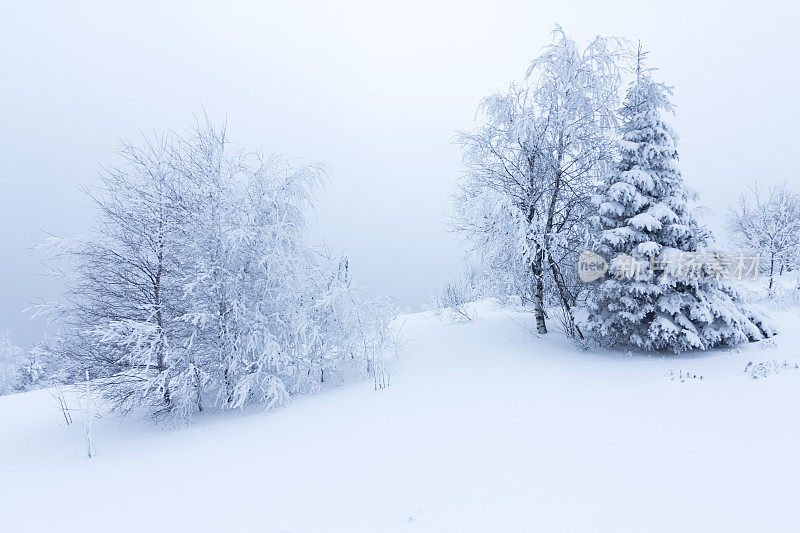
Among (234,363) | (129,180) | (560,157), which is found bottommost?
(234,363)

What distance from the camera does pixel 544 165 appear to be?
10.9 m

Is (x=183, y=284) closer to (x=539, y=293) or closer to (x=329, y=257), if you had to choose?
(x=329, y=257)

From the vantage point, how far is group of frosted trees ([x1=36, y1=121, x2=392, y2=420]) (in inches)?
285

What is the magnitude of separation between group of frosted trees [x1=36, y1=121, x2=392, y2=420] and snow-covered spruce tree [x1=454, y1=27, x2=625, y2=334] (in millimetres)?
A: 5875

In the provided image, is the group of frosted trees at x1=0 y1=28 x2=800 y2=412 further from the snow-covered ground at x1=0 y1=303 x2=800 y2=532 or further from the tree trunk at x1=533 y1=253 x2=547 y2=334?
the snow-covered ground at x1=0 y1=303 x2=800 y2=532

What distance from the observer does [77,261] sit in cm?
741

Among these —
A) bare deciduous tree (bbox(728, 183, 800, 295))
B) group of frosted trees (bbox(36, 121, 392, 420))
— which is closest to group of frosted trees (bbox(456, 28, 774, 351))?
group of frosted trees (bbox(36, 121, 392, 420))

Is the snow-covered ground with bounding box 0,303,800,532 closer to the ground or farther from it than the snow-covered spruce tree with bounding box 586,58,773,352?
closer to the ground

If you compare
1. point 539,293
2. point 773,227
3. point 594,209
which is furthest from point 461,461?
point 773,227

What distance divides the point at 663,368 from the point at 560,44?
9.10 metres

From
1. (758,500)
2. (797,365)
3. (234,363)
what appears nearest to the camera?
(758,500)

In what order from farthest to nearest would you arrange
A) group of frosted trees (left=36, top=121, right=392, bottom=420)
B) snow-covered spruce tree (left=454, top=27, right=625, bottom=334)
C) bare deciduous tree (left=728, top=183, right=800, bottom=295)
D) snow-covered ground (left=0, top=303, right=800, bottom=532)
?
bare deciduous tree (left=728, top=183, right=800, bottom=295) < snow-covered spruce tree (left=454, top=27, right=625, bottom=334) < group of frosted trees (left=36, top=121, right=392, bottom=420) < snow-covered ground (left=0, top=303, right=800, bottom=532)

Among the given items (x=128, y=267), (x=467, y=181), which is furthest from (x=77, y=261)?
(x=467, y=181)

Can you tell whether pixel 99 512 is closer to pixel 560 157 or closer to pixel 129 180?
pixel 129 180
